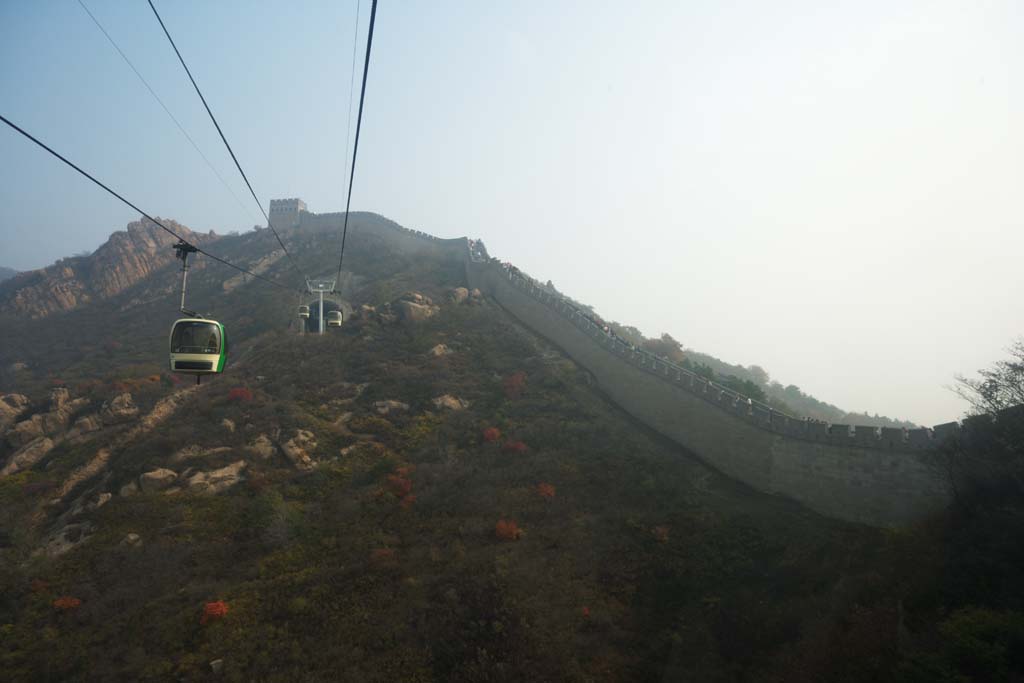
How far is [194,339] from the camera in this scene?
17875mm

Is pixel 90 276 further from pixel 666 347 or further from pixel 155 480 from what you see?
pixel 666 347

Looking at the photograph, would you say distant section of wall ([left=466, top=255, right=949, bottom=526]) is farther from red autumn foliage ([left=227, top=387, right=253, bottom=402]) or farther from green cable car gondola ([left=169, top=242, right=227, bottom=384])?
green cable car gondola ([left=169, top=242, right=227, bottom=384])

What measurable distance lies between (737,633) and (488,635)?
23.4 ft

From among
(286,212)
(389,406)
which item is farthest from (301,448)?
(286,212)

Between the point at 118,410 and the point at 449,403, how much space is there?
759 inches

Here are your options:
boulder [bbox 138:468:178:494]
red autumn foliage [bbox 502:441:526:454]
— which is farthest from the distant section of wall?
boulder [bbox 138:468:178:494]

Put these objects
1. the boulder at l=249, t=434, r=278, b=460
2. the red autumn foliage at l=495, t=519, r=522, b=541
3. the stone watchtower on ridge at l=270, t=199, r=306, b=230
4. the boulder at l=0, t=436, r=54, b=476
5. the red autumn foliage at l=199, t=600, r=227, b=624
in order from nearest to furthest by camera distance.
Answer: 1. the red autumn foliage at l=199, t=600, r=227, b=624
2. the red autumn foliage at l=495, t=519, r=522, b=541
3. the boulder at l=249, t=434, r=278, b=460
4. the boulder at l=0, t=436, r=54, b=476
5. the stone watchtower on ridge at l=270, t=199, r=306, b=230

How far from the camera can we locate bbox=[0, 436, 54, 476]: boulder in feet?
83.6

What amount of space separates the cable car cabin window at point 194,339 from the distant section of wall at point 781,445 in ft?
74.9

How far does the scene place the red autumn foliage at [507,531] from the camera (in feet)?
63.7

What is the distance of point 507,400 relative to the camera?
105ft

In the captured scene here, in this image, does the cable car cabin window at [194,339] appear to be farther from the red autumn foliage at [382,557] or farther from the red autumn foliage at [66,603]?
the red autumn foliage at [382,557]

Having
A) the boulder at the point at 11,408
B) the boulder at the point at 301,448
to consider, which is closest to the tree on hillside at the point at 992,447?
the boulder at the point at 301,448

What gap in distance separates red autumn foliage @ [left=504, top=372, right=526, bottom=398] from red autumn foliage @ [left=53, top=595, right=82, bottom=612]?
21.8 meters
